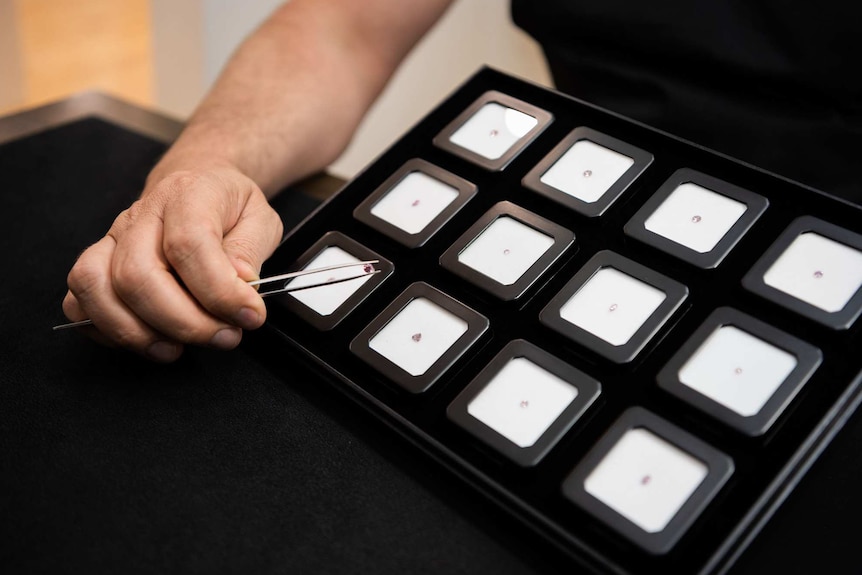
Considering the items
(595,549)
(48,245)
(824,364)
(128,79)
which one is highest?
(824,364)

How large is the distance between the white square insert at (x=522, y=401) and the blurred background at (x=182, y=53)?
66cm

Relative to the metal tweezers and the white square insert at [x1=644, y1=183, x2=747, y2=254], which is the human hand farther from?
the white square insert at [x1=644, y1=183, x2=747, y2=254]

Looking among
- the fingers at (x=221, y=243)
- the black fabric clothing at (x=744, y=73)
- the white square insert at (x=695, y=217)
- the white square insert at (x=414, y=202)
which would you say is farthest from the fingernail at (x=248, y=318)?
the black fabric clothing at (x=744, y=73)

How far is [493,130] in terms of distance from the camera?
0.60m

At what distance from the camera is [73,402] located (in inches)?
20.0

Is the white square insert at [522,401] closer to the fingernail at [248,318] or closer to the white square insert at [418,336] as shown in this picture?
the white square insert at [418,336]

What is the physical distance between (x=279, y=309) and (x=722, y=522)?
302mm

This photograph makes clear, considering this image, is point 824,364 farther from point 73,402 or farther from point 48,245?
point 48,245

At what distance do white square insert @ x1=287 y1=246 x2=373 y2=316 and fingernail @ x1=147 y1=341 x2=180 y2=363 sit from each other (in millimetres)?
83

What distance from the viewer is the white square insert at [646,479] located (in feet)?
1.30

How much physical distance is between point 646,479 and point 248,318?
252 millimetres

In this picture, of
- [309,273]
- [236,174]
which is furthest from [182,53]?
[309,273]

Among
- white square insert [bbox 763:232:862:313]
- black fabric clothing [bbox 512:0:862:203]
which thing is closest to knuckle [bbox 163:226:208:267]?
white square insert [bbox 763:232:862:313]

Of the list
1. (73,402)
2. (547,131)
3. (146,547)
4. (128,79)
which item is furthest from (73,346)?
(128,79)
